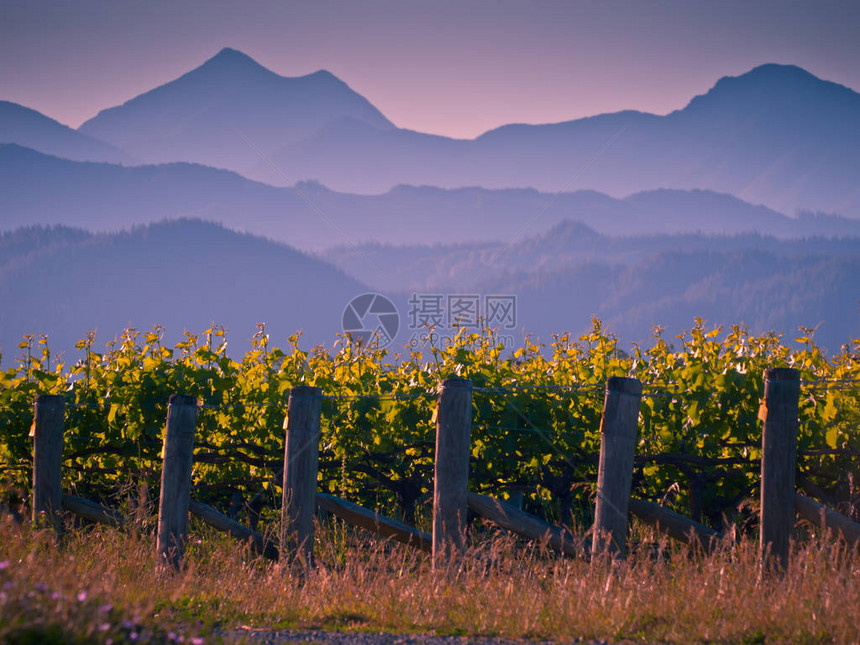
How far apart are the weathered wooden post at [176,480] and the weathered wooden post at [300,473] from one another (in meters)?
1.06

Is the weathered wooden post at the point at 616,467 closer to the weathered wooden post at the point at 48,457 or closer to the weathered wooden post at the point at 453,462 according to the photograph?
the weathered wooden post at the point at 453,462

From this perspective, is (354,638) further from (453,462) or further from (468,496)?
(468,496)

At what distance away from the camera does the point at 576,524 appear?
299 inches

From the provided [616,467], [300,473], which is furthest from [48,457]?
[616,467]

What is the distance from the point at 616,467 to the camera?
625cm

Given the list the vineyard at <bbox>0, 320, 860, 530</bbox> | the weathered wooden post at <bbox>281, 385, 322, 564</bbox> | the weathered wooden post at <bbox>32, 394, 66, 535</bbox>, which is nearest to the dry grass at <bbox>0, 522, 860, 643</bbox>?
the weathered wooden post at <bbox>281, 385, 322, 564</bbox>

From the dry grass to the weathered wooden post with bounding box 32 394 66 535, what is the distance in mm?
1463

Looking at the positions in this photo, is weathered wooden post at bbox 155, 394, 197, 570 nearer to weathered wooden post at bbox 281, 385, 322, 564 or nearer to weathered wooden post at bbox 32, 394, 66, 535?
weathered wooden post at bbox 281, 385, 322, 564

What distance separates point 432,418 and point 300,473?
122cm

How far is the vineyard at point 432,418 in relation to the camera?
23.9ft

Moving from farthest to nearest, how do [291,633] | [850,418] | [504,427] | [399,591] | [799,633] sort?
1. [504,427]
2. [850,418]
3. [399,591]
4. [291,633]
5. [799,633]

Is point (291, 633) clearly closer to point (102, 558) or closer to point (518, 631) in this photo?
point (518, 631)

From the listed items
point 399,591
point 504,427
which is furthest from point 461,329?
point 399,591

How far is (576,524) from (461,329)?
2347mm
